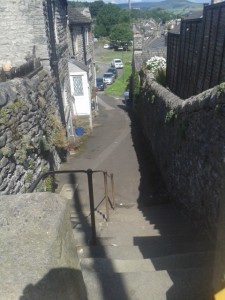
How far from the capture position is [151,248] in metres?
5.52

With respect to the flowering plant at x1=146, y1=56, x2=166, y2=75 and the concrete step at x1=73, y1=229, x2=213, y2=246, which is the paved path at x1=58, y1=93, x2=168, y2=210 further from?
the flowering plant at x1=146, y1=56, x2=166, y2=75

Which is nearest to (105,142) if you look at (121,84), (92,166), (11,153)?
(92,166)

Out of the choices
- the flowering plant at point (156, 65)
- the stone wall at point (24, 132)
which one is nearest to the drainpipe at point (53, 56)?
the stone wall at point (24, 132)

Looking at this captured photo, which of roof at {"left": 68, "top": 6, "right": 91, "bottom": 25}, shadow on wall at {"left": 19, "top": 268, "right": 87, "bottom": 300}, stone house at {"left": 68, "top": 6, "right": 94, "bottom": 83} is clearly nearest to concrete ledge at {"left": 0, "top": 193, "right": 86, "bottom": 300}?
shadow on wall at {"left": 19, "top": 268, "right": 87, "bottom": 300}

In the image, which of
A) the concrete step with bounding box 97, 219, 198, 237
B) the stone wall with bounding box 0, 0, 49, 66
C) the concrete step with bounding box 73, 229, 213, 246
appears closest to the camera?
the concrete step with bounding box 73, 229, 213, 246

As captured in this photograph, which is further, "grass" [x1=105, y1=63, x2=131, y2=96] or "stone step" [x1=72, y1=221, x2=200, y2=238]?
"grass" [x1=105, y1=63, x2=131, y2=96]

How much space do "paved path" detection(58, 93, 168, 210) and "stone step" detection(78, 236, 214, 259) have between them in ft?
10.8

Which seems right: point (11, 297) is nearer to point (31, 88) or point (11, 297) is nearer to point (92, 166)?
point (31, 88)

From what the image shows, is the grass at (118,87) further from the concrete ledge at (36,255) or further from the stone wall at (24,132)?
the concrete ledge at (36,255)

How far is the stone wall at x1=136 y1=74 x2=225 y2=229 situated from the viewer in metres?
5.13

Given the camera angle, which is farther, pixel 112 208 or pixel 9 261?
pixel 112 208

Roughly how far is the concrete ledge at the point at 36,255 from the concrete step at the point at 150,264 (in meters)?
1.70

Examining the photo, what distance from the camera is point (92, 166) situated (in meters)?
12.5

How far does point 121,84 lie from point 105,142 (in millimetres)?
28837
